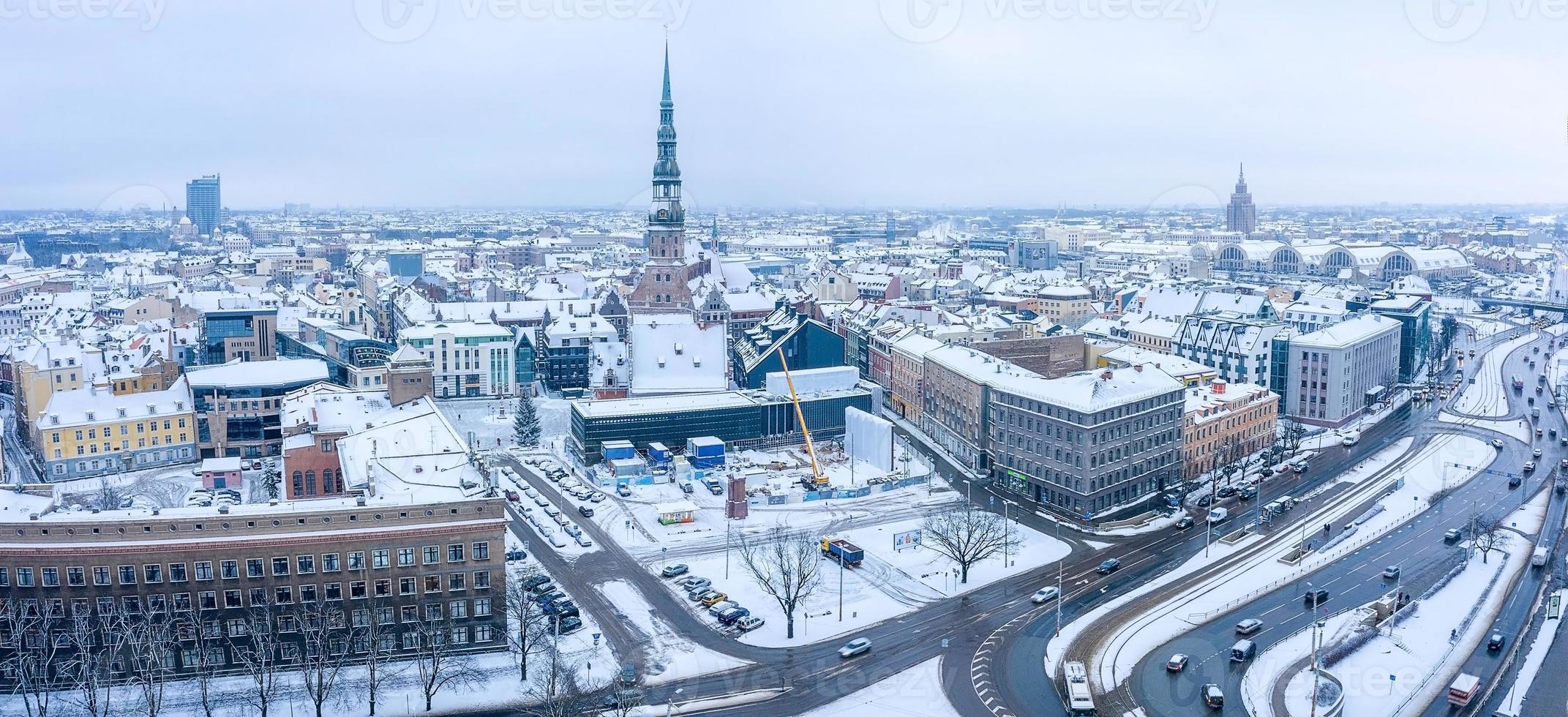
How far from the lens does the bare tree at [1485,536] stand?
50062mm

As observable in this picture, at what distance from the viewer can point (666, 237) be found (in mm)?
107438

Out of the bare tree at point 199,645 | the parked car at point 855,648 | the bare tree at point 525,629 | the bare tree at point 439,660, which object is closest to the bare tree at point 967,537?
the parked car at point 855,648

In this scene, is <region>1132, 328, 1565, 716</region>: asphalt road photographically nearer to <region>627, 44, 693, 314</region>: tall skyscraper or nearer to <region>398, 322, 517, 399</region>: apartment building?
<region>398, 322, 517, 399</region>: apartment building

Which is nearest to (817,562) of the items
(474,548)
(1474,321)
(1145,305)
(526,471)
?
(474,548)

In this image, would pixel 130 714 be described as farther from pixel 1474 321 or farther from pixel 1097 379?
pixel 1474 321

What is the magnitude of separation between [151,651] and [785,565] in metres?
21.9

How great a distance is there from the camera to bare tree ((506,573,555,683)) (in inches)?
1495

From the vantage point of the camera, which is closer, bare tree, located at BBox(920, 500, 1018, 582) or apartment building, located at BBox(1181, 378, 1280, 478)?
bare tree, located at BBox(920, 500, 1018, 582)

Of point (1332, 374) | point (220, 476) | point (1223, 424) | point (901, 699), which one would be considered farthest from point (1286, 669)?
point (220, 476)

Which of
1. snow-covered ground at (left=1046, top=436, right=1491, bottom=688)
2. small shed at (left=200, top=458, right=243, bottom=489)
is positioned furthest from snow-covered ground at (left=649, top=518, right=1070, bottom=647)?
small shed at (left=200, top=458, right=243, bottom=489)

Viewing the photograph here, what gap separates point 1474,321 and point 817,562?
11040 cm

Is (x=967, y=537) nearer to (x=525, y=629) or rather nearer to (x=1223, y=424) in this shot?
(x=525, y=629)

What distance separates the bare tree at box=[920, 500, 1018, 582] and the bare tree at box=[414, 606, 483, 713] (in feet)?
63.8

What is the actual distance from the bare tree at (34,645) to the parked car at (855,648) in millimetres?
24622
